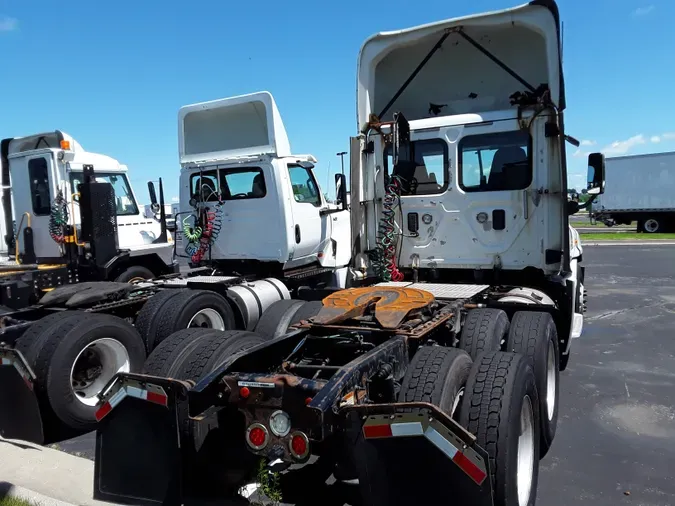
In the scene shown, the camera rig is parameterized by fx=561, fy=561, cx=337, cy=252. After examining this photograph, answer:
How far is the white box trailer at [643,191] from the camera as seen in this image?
97.6 ft

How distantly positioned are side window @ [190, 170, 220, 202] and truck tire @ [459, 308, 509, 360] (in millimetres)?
5242

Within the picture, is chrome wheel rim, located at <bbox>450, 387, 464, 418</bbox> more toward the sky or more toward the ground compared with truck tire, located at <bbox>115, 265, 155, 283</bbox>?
more toward the ground

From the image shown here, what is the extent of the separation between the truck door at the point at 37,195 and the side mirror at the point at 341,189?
4.49m

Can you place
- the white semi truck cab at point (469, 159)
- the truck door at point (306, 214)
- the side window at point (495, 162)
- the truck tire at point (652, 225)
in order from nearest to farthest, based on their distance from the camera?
the white semi truck cab at point (469, 159) → the side window at point (495, 162) → the truck door at point (306, 214) → the truck tire at point (652, 225)

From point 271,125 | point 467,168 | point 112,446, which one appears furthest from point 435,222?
point 112,446

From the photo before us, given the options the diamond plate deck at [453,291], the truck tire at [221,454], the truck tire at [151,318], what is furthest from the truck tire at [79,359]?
the diamond plate deck at [453,291]

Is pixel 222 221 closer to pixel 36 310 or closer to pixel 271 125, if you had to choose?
pixel 271 125

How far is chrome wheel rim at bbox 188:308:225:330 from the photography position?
6270mm

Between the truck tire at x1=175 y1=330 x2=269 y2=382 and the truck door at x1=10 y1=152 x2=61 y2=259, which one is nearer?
the truck tire at x1=175 y1=330 x2=269 y2=382

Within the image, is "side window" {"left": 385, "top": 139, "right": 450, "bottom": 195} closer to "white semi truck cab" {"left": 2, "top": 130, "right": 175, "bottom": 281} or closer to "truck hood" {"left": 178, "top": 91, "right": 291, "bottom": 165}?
"truck hood" {"left": 178, "top": 91, "right": 291, "bottom": 165}

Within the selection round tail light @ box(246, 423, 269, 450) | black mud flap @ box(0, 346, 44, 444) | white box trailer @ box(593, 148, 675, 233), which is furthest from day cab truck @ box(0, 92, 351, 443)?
white box trailer @ box(593, 148, 675, 233)

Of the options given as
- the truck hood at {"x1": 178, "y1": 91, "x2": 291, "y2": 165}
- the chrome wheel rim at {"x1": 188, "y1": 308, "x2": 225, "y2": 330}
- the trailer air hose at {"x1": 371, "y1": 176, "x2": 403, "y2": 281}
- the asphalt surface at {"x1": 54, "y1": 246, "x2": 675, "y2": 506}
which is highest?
the truck hood at {"x1": 178, "y1": 91, "x2": 291, "y2": 165}

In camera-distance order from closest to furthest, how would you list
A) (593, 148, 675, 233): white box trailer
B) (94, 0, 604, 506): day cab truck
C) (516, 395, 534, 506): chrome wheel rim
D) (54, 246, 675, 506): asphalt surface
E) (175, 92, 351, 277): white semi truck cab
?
(94, 0, 604, 506): day cab truck → (516, 395, 534, 506): chrome wheel rim → (54, 246, 675, 506): asphalt surface → (175, 92, 351, 277): white semi truck cab → (593, 148, 675, 233): white box trailer

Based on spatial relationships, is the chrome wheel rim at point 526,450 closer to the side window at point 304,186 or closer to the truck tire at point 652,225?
the side window at point 304,186
